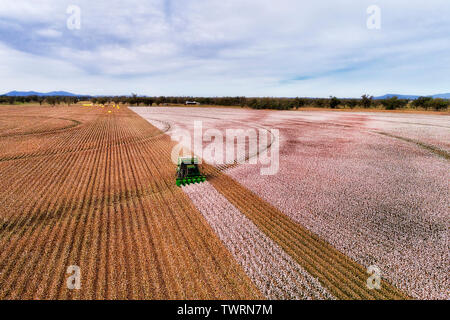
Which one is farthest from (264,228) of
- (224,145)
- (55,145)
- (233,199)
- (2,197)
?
(55,145)

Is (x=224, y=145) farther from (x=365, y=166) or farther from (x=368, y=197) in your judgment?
(x=368, y=197)

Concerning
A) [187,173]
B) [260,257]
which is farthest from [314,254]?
[187,173]

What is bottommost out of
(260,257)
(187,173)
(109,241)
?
(260,257)

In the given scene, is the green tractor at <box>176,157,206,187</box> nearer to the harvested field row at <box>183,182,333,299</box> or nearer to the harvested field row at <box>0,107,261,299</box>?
the harvested field row at <box>0,107,261,299</box>

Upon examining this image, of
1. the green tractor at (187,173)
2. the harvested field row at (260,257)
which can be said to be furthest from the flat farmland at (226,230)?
the green tractor at (187,173)

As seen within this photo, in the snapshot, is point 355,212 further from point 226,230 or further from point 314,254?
point 226,230

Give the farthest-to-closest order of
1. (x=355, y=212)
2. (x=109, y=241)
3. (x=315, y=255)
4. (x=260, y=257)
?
1. (x=355, y=212)
2. (x=109, y=241)
3. (x=315, y=255)
4. (x=260, y=257)
